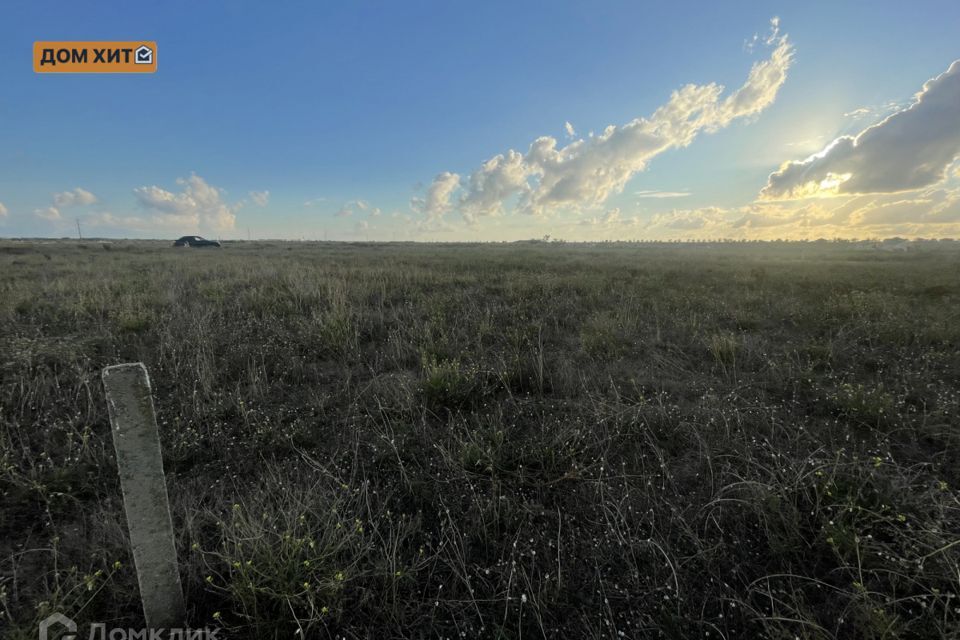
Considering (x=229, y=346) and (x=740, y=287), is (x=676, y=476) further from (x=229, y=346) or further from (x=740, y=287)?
(x=740, y=287)

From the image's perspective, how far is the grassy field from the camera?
183cm

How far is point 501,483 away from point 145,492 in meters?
2.05

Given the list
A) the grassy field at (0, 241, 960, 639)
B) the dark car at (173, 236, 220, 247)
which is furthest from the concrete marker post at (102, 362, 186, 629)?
the dark car at (173, 236, 220, 247)

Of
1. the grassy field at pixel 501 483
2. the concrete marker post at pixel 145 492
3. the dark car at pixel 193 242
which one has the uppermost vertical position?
the dark car at pixel 193 242

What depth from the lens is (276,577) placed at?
1815 millimetres

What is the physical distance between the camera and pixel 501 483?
2689mm

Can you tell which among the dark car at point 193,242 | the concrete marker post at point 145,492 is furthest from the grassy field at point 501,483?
the dark car at point 193,242

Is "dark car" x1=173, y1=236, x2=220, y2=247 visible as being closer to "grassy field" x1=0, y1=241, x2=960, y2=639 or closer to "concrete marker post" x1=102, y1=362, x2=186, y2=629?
"grassy field" x1=0, y1=241, x2=960, y2=639

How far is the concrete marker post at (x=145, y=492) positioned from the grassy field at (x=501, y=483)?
7.4 inches

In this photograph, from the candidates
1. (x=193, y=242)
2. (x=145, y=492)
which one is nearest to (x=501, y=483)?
(x=145, y=492)

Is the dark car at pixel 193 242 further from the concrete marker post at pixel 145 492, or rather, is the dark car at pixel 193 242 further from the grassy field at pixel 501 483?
the concrete marker post at pixel 145 492

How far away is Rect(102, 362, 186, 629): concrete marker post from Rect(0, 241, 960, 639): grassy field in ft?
0.61

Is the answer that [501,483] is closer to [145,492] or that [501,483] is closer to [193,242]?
[145,492]

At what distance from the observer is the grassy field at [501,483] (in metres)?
1.83
